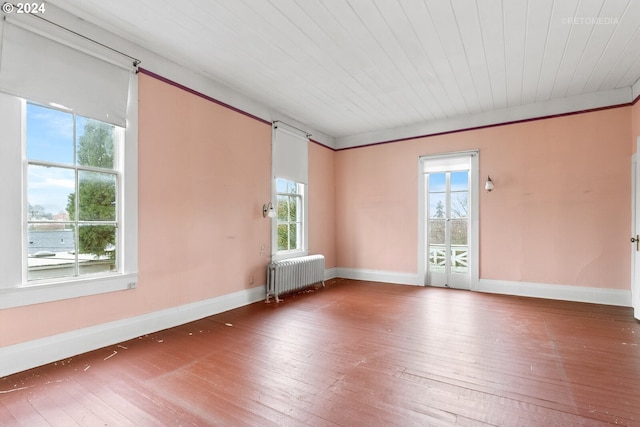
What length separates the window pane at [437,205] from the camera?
6.34 m

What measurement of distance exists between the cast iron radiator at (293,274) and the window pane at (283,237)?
0.32 metres

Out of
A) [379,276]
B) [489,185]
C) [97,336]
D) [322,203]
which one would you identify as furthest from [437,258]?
[97,336]

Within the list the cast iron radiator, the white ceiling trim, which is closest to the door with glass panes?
the white ceiling trim

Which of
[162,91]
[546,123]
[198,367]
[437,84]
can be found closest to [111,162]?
[162,91]

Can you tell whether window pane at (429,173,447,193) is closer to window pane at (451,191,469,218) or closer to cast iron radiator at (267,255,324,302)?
window pane at (451,191,469,218)

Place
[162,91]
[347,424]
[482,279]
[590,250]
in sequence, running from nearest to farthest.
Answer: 1. [347,424]
2. [162,91]
3. [590,250]
4. [482,279]

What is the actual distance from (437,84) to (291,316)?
3928 millimetres

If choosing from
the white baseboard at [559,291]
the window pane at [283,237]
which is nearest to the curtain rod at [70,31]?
the window pane at [283,237]

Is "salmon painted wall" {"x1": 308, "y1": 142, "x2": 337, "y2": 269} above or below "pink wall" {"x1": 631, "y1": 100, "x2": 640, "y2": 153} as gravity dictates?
below

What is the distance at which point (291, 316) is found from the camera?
440 centimetres

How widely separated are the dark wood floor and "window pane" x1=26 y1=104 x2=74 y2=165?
1911mm

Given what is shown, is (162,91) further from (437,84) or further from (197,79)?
(437,84)

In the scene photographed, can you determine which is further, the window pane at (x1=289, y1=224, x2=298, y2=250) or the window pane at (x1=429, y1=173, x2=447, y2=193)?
the window pane at (x1=429, y1=173, x2=447, y2=193)

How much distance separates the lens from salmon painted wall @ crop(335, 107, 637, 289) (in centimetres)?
489
